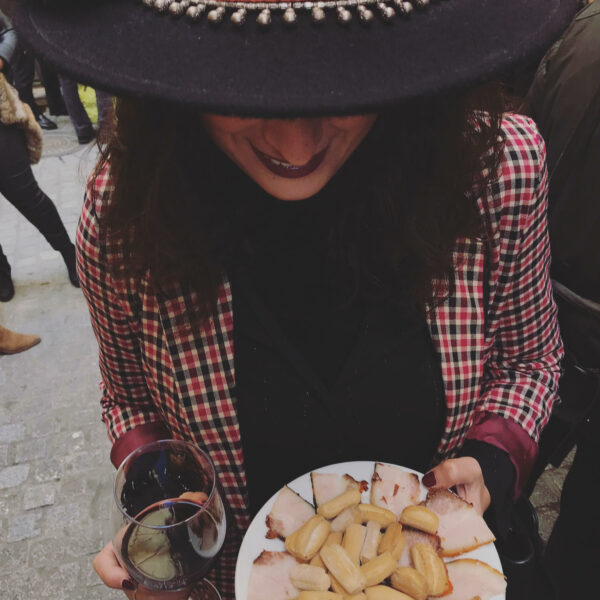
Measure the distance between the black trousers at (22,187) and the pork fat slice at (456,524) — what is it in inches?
144

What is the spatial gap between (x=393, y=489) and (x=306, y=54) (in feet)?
2.87

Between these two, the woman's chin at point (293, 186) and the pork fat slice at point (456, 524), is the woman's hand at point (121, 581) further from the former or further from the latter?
the woman's chin at point (293, 186)

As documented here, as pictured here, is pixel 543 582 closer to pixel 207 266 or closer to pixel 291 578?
pixel 291 578

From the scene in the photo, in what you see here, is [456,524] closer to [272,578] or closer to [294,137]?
[272,578]

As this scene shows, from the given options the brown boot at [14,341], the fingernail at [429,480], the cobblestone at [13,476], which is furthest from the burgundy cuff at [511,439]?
the brown boot at [14,341]

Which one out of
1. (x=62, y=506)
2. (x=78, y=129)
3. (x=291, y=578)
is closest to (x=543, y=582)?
(x=291, y=578)

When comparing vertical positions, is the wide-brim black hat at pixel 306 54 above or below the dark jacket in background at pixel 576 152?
above

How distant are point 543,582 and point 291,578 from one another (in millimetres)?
733

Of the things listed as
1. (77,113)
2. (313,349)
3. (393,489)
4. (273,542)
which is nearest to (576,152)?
(313,349)

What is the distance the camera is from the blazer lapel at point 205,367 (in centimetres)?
114

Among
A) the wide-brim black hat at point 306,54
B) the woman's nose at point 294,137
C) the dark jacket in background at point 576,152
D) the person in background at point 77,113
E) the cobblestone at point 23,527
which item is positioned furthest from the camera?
the person in background at point 77,113

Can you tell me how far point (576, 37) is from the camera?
1.67 m

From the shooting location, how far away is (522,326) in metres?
1.25

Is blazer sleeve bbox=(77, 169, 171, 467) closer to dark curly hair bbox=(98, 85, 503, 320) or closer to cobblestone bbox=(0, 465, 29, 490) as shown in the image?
dark curly hair bbox=(98, 85, 503, 320)
